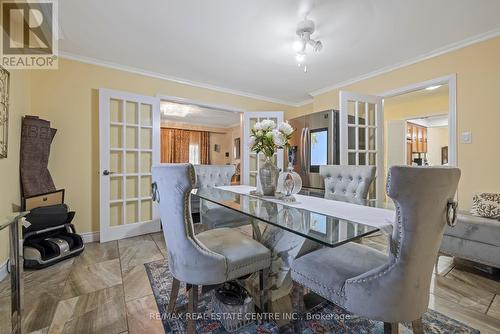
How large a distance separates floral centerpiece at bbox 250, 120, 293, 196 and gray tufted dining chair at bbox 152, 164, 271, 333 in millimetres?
693

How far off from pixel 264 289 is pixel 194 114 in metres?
5.38

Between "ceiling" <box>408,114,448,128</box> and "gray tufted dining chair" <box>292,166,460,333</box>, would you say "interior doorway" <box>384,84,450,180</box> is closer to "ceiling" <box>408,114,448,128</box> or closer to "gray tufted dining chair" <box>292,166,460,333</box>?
"ceiling" <box>408,114,448,128</box>

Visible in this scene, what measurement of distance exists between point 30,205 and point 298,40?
125 inches

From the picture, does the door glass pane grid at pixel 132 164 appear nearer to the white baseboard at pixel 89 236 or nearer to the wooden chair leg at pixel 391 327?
the white baseboard at pixel 89 236

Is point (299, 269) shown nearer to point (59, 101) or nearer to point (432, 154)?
point (59, 101)

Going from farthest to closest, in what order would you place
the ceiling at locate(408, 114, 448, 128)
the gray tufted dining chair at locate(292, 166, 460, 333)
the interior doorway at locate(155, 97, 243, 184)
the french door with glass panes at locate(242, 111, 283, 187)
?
the interior doorway at locate(155, 97, 243, 184), the ceiling at locate(408, 114, 448, 128), the french door with glass panes at locate(242, 111, 283, 187), the gray tufted dining chair at locate(292, 166, 460, 333)

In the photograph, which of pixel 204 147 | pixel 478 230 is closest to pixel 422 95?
pixel 478 230

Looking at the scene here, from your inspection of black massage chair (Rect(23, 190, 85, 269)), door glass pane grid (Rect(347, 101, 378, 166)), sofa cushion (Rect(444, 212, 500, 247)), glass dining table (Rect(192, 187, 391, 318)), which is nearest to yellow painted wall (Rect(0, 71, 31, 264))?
black massage chair (Rect(23, 190, 85, 269))

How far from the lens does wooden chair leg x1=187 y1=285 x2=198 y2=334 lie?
1158 millimetres

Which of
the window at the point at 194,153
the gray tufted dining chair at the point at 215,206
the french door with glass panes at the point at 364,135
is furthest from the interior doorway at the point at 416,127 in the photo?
the window at the point at 194,153

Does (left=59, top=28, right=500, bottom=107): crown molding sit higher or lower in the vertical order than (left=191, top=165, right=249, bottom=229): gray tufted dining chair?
higher

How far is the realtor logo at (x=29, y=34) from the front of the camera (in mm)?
1818

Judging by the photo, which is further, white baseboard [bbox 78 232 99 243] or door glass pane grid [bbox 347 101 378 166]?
door glass pane grid [bbox 347 101 378 166]

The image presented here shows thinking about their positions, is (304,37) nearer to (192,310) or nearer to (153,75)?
(153,75)
